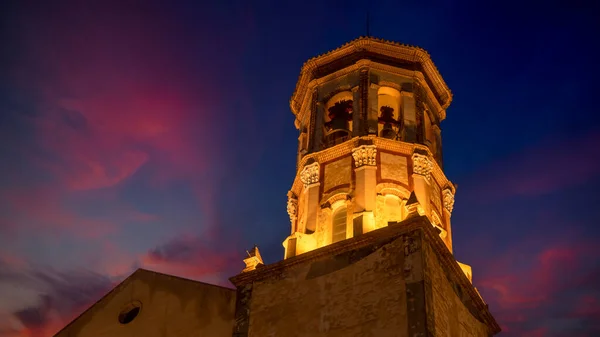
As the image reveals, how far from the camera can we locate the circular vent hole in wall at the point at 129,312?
17062 mm

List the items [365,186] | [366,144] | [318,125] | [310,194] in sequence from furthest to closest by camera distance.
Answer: [318,125] < [310,194] < [366,144] < [365,186]

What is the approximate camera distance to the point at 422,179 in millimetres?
17766

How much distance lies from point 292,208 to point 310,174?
1.34m

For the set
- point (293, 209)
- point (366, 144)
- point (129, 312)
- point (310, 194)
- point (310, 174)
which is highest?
point (366, 144)

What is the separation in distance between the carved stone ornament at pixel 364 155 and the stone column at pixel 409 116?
1.43 meters

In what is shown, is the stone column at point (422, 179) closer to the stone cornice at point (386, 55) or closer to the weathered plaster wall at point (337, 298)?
the weathered plaster wall at point (337, 298)

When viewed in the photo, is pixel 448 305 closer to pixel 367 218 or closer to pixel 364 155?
pixel 367 218

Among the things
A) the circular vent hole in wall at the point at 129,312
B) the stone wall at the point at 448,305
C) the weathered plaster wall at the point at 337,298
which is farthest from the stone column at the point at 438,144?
the circular vent hole in wall at the point at 129,312

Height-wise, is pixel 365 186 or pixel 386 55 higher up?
pixel 386 55

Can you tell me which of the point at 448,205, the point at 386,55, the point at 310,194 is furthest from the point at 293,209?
the point at 386,55

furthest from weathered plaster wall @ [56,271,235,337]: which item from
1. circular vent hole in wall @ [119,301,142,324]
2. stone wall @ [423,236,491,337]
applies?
stone wall @ [423,236,491,337]

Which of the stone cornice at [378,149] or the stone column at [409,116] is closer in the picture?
the stone cornice at [378,149]

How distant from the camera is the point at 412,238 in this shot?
14.3 m

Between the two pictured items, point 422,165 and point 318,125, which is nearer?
point 422,165
